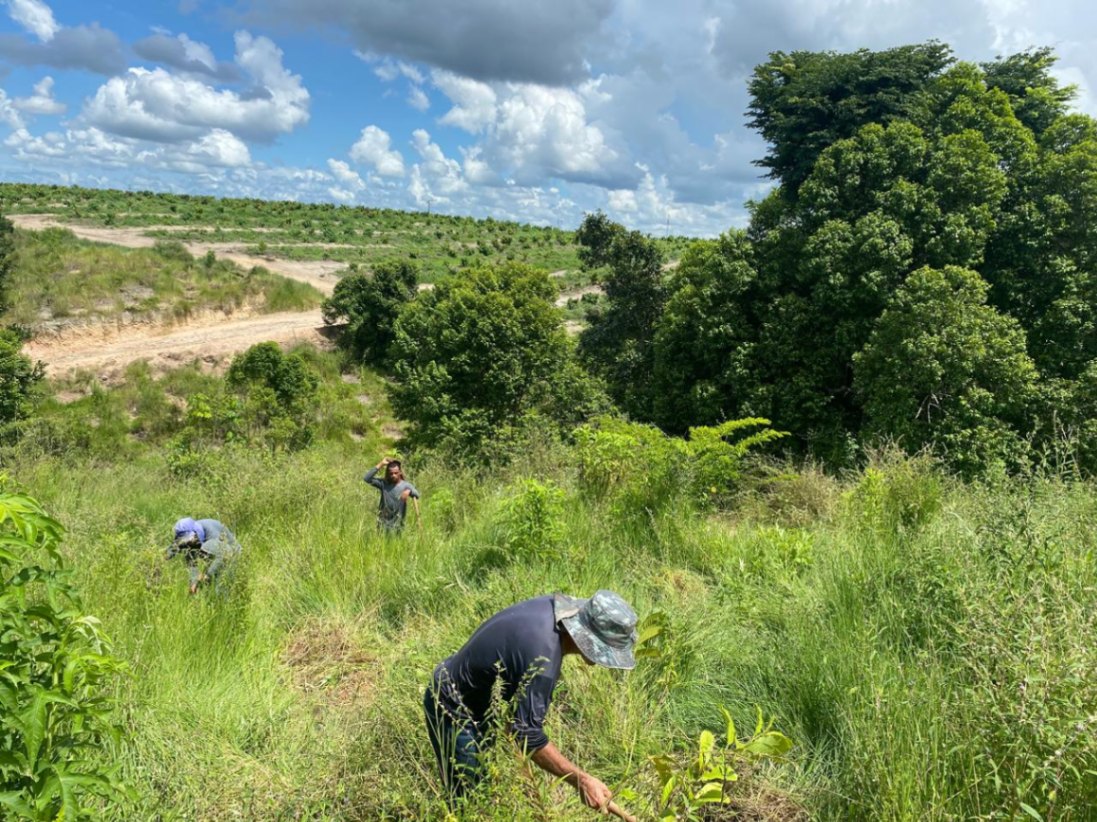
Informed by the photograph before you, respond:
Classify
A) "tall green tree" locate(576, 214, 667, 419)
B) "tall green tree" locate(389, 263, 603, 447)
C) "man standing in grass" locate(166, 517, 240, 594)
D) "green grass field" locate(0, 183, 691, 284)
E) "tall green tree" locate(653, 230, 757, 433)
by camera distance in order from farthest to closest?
"green grass field" locate(0, 183, 691, 284), "tall green tree" locate(576, 214, 667, 419), "tall green tree" locate(389, 263, 603, 447), "tall green tree" locate(653, 230, 757, 433), "man standing in grass" locate(166, 517, 240, 594)

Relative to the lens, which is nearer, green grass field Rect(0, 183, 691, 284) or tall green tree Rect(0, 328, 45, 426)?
tall green tree Rect(0, 328, 45, 426)

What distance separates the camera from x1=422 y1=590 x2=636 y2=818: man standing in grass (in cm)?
244

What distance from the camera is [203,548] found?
502cm

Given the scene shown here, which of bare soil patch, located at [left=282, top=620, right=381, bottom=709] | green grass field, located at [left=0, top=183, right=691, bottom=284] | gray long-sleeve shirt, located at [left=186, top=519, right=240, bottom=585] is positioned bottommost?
bare soil patch, located at [left=282, top=620, right=381, bottom=709]

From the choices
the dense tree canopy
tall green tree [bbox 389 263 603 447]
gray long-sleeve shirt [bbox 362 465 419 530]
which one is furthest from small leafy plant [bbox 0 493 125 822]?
tall green tree [bbox 389 263 603 447]

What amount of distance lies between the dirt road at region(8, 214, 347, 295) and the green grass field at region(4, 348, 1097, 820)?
31972 mm

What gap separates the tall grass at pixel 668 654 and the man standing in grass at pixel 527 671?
141 millimetres

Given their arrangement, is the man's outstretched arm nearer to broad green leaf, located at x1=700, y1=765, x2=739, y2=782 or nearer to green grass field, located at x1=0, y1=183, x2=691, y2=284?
broad green leaf, located at x1=700, y1=765, x2=739, y2=782

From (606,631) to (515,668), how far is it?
0.40 meters

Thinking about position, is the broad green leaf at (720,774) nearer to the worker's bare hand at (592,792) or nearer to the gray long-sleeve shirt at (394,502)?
the worker's bare hand at (592,792)

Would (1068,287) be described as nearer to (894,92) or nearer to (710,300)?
(894,92)

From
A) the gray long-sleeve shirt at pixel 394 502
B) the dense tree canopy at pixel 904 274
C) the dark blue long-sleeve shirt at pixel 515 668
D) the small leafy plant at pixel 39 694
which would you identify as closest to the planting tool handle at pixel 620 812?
the dark blue long-sleeve shirt at pixel 515 668

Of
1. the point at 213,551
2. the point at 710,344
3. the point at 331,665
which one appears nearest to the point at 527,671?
the point at 331,665

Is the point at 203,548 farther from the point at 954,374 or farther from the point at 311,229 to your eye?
the point at 311,229
